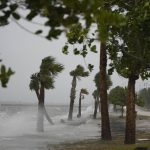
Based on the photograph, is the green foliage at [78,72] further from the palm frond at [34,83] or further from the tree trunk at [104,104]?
the tree trunk at [104,104]

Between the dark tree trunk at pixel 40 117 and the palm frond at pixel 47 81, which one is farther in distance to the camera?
the palm frond at pixel 47 81

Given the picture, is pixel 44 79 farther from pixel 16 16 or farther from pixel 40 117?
pixel 16 16

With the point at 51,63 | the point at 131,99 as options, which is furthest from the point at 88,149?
the point at 51,63

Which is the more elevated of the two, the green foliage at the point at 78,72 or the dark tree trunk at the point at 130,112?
the green foliage at the point at 78,72

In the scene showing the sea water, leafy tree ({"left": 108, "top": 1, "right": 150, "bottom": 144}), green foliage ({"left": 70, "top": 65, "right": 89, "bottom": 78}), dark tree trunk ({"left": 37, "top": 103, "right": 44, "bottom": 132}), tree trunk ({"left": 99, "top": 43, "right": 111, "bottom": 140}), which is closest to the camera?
leafy tree ({"left": 108, "top": 1, "right": 150, "bottom": 144})

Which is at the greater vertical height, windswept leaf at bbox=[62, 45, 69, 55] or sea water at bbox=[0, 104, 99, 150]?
windswept leaf at bbox=[62, 45, 69, 55]

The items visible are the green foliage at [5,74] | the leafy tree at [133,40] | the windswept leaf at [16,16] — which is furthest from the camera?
the leafy tree at [133,40]

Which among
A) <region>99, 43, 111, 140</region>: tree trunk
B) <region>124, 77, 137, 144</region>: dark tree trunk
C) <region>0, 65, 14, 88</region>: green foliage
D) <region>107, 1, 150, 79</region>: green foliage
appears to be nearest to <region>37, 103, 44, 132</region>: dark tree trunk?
<region>99, 43, 111, 140</region>: tree trunk

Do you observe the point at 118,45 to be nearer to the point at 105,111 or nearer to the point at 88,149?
the point at 88,149

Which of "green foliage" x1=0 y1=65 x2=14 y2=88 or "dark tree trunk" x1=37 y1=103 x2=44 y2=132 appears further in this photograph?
"dark tree trunk" x1=37 y1=103 x2=44 y2=132

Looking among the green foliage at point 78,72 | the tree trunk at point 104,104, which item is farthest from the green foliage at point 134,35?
the green foliage at point 78,72

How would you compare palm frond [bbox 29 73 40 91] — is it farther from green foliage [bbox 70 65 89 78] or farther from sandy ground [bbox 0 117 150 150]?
green foliage [bbox 70 65 89 78]

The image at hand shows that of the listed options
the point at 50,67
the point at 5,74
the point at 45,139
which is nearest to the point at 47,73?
the point at 50,67

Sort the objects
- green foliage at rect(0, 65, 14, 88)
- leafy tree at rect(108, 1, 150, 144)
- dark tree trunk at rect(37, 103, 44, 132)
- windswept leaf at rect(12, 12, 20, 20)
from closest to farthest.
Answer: windswept leaf at rect(12, 12, 20, 20)
green foliage at rect(0, 65, 14, 88)
leafy tree at rect(108, 1, 150, 144)
dark tree trunk at rect(37, 103, 44, 132)
